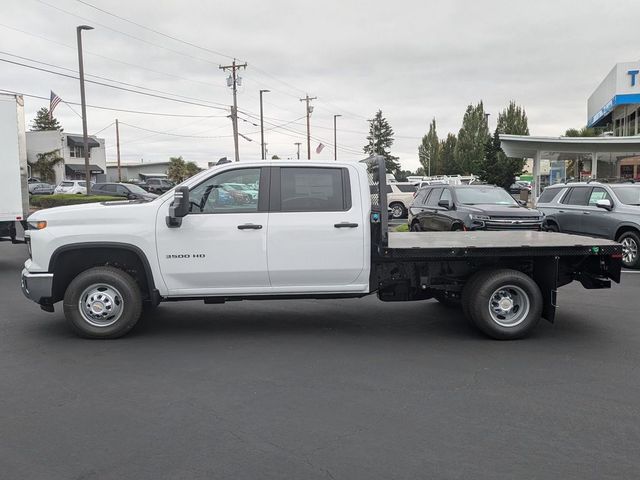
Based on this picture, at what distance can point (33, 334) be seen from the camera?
6.97 metres

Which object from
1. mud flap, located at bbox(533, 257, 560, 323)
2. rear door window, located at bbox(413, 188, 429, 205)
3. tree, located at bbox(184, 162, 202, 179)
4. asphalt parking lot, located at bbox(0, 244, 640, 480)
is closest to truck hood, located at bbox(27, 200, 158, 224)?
asphalt parking lot, located at bbox(0, 244, 640, 480)

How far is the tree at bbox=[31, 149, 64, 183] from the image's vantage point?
197 feet

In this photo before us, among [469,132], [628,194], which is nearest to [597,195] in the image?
[628,194]

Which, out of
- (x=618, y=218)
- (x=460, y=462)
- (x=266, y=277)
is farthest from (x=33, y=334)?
(x=618, y=218)

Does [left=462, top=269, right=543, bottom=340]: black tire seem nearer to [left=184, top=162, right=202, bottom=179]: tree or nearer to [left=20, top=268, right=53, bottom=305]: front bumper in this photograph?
[left=20, top=268, right=53, bottom=305]: front bumper

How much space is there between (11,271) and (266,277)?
26.4ft

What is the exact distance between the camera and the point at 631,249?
12305 millimetres

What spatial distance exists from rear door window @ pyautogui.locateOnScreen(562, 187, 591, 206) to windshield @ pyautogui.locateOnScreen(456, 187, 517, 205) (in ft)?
4.01

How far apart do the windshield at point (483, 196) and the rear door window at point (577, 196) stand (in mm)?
Answer: 1221

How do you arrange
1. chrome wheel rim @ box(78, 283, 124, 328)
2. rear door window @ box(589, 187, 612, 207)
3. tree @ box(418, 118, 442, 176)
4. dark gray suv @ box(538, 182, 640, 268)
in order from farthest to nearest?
tree @ box(418, 118, 442, 176) → rear door window @ box(589, 187, 612, 207) → dark gray suv @ box(538, 182, 640, 268) → chrome wheel rim @ box(78, 283, 124, 328)

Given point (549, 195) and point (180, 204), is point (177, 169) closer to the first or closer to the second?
point (549, 195)

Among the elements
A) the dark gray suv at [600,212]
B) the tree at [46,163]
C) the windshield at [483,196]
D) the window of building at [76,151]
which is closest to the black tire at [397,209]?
the windshield at [483,196]

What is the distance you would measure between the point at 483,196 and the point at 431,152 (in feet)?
316

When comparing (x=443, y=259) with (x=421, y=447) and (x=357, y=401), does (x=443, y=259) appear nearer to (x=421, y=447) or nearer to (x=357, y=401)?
(x=357, y=401)
